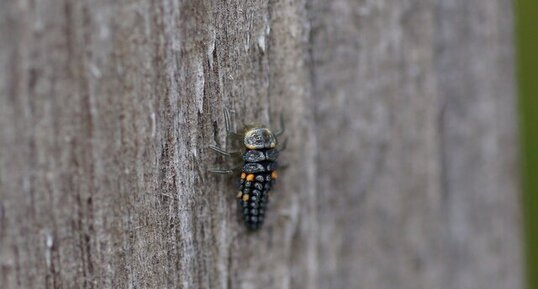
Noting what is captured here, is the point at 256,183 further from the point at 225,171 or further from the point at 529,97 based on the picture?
the point at 529,97

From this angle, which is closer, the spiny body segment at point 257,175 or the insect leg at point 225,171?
the insect leg at point 225,171

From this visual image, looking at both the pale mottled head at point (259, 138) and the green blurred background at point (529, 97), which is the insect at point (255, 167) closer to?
the pale mottled head at point (259, 138)

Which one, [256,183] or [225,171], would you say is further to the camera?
[256,183]

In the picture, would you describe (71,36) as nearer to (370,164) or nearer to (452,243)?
(370,164)

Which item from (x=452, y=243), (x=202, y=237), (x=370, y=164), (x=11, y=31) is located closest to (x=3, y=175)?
(x=11, y=31)

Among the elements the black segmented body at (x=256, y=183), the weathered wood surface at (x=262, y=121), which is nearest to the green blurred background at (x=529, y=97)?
the weathered wood surface at (x=262, y=121)

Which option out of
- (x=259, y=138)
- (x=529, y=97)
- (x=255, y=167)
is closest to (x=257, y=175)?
(x=255, y=167)
